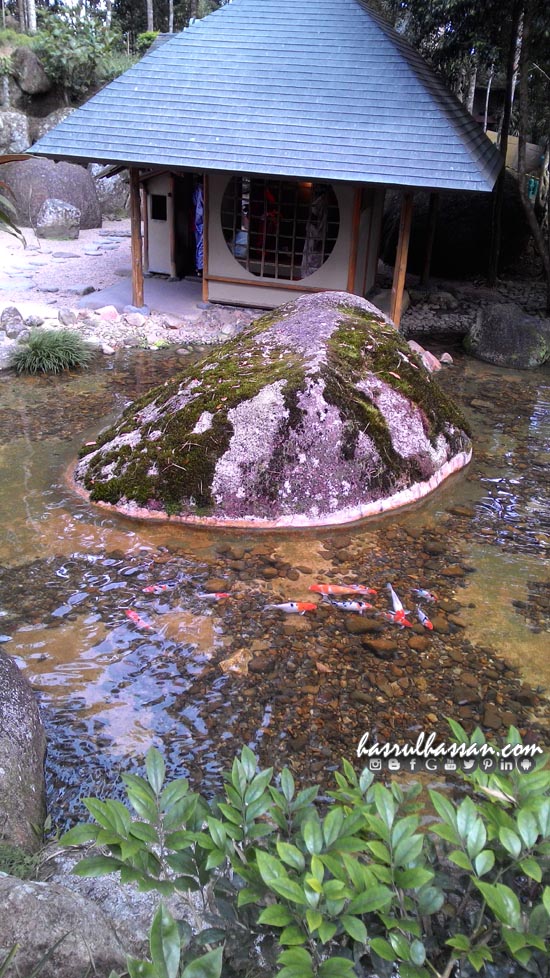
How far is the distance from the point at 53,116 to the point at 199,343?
47.9ft

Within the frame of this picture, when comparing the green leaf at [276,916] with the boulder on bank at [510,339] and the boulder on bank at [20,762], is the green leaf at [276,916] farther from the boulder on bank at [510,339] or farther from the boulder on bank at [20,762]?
the boulder on bank at [510,339]

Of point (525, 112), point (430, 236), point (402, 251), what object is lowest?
point (430, 236)

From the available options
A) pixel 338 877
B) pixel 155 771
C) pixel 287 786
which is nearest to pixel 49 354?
pixel 155 771

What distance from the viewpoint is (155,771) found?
1.61m

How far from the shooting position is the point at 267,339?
21.4 feet

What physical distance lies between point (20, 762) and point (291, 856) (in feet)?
6.58

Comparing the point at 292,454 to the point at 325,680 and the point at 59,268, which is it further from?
the point at 59,268

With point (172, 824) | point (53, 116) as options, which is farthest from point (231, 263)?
point (53, 116)

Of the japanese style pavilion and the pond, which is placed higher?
the japanese style pavilion

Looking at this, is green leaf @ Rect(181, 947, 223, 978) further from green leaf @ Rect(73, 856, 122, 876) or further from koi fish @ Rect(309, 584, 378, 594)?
koi fish @ Rect(309, 584, 378, 594)

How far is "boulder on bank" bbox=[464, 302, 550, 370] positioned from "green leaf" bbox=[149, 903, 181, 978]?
9.64m

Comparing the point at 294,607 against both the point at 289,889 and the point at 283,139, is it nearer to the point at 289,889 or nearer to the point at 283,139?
the point at 289,889

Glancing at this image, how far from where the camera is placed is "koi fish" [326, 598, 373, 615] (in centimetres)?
458

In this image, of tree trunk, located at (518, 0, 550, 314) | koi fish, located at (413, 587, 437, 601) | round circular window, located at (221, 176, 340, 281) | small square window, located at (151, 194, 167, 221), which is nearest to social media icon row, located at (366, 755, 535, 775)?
koi fish, located at (413, 587, 437, 601)
